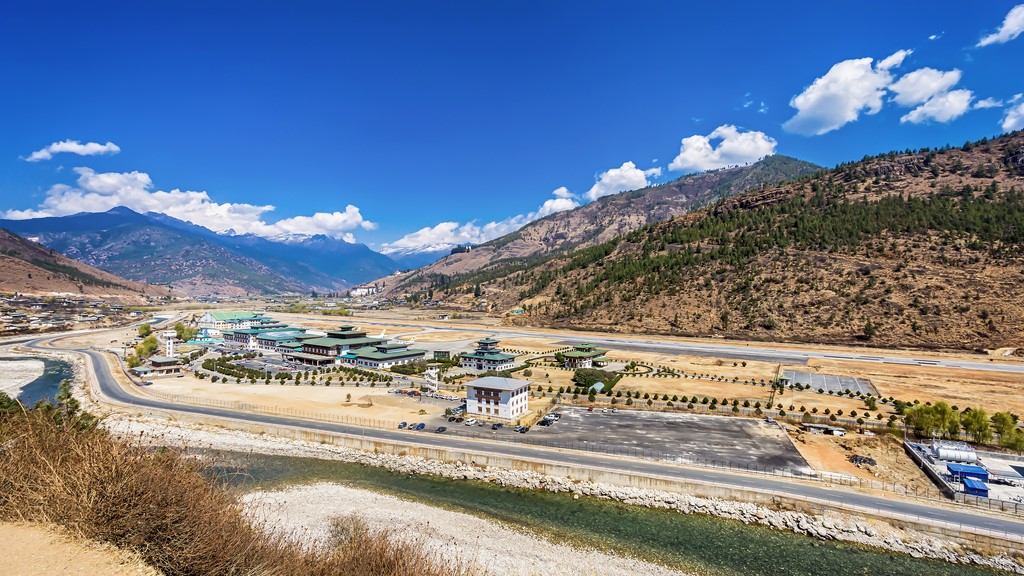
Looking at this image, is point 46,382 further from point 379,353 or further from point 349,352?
point 379,353

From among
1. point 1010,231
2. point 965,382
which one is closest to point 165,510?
point 965,382

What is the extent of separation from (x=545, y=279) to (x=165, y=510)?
165 m

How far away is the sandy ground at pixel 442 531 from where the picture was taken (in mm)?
22422

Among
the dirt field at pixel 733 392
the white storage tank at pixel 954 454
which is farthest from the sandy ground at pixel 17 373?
the white storage tank at pixel 954 454

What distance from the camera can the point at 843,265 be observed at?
10319cm

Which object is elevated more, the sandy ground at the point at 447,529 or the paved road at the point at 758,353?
the paved road at the point at 758,353

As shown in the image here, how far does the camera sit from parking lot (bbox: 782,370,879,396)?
180 ft

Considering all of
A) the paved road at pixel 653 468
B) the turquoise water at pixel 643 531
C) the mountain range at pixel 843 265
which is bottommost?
the turquoise water at pixel 643 531

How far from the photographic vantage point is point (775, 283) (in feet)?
348

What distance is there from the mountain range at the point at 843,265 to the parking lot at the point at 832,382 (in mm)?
31304

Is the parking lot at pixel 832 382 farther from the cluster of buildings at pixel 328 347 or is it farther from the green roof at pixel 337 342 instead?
the green roof at pixel 337 342

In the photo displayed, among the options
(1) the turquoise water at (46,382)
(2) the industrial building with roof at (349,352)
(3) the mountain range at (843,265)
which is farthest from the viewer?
(3) the mountain range at (843,265)

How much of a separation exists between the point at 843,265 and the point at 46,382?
14511 centimetres

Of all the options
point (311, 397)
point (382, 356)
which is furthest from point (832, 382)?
point (311, 397)
